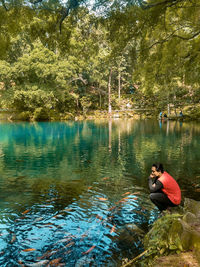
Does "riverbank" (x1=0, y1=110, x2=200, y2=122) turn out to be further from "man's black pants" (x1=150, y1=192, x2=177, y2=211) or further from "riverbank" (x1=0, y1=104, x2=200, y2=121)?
"man's black pants" (x1=150, y1=192, x2=177, y2=211)

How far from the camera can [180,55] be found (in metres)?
11.3

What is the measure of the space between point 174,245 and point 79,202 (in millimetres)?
4235

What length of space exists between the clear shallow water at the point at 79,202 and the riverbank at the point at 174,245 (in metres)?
0.73

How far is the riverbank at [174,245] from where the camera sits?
10.8 ft

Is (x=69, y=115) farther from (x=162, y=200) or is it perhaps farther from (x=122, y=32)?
(x=162, y=200)

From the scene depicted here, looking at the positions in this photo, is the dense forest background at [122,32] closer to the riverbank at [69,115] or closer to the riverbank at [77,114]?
the riverbank at [77,114]

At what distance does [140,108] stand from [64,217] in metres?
45.4

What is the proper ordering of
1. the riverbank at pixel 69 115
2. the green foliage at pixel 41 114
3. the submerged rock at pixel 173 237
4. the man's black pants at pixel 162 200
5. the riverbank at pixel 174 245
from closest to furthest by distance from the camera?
the riverbank at pixel 174 245, the submerged rock at pixel 173 237, the man's black pants at pixel 162 200, the green foliage at pixel 41 114, the riverbank at pixel 69 115

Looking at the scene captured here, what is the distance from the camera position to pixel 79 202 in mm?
7383

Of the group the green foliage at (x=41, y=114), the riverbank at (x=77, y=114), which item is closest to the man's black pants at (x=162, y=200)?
the riverbank at (x=77, y=114)

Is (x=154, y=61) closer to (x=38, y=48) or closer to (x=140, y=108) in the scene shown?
(x=38, y=48)

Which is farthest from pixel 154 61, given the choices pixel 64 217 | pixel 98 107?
pixel 98 107

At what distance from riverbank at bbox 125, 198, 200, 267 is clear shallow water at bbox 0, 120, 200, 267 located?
73 centimetres

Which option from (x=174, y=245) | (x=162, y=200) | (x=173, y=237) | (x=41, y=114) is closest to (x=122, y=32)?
(x=162, y=200)
